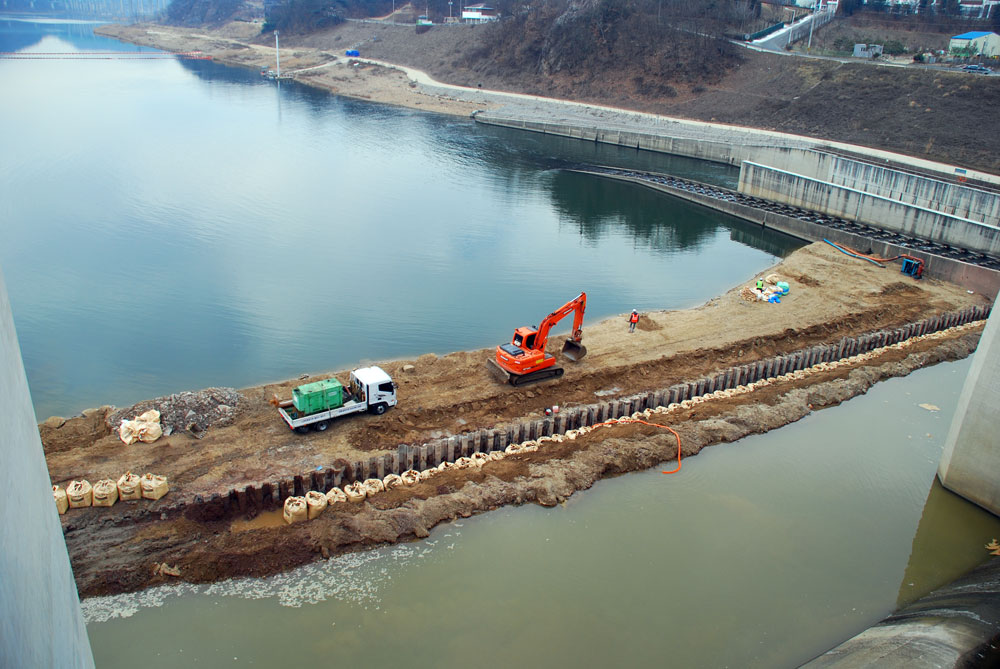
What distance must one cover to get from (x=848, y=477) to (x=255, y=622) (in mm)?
18708

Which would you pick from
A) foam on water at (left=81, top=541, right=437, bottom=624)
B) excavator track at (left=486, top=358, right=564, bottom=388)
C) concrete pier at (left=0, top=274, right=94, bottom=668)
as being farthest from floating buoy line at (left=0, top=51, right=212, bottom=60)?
concrete pier at (left=0, top=274, right=94, bottom=668)

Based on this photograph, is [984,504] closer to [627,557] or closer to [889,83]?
[627,557]

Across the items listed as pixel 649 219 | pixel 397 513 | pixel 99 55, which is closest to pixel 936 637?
pixel 397 513

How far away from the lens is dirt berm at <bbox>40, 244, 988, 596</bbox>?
17281 millimetres

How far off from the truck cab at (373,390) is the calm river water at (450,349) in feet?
17.7

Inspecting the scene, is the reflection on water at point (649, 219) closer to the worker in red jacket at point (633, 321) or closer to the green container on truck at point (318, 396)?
the worker in red jacket at point (633, 321)

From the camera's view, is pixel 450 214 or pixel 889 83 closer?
pixel 450 214

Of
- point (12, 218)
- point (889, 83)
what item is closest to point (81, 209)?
point (12, 218)

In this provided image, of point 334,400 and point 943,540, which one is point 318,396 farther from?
point 943,540

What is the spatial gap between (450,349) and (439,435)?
8.12 metres

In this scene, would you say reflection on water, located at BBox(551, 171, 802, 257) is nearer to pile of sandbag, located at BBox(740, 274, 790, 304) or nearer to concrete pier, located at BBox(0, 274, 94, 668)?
pile of sandbag, located at BBox(740, 274, 790, 304)

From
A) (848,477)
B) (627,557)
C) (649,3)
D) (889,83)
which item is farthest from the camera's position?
(649,3)

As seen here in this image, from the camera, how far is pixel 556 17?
107 m

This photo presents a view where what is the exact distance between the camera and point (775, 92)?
7944 cm
